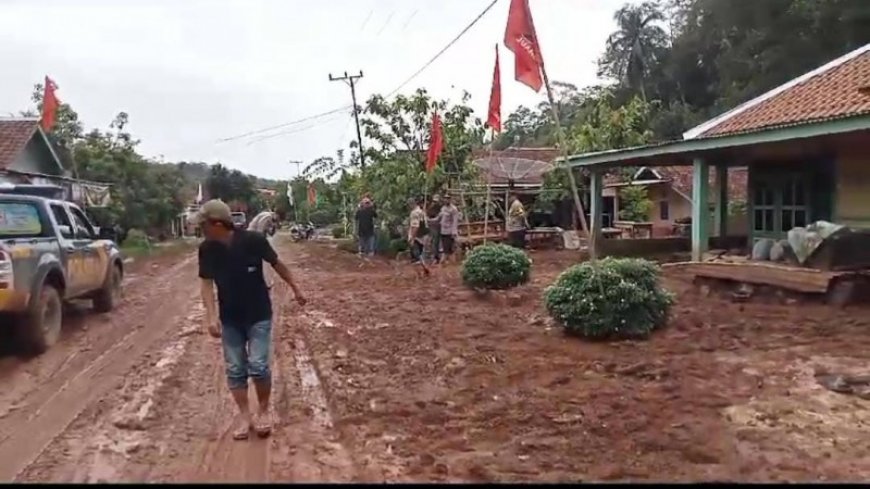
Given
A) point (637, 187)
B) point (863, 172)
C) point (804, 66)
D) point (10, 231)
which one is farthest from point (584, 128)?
point (10, 231)

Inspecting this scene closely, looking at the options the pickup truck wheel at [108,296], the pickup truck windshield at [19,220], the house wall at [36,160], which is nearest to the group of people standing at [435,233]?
the pickup truck wheel at [108,296]

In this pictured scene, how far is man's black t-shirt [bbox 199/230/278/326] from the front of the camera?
5930 mm

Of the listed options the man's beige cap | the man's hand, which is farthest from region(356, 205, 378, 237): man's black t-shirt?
the man's beige cap

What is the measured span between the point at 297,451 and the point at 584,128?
2452 centimetres

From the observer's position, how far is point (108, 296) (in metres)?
12.5

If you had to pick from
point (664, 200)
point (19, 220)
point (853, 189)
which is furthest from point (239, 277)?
point (664, 200)

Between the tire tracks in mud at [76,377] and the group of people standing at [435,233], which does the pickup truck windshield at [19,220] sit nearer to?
the tire tracks in mud at [76,377]

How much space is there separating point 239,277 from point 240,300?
159 millimetres

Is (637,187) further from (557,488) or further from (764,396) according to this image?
(557,488)

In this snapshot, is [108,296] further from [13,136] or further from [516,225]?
[13,136]

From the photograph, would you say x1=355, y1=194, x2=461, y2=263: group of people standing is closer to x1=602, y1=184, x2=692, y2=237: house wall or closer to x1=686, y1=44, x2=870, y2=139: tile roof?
x1=686, y1=44, x2=870, y2=139: tile roof

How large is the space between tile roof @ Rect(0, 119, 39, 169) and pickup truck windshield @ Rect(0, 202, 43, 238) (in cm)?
1580

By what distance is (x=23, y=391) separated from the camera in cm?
736

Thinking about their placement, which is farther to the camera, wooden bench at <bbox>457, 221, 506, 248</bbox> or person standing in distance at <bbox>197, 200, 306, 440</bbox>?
wooden bench at <bbox>457, 221, 506, 248</bbox>
